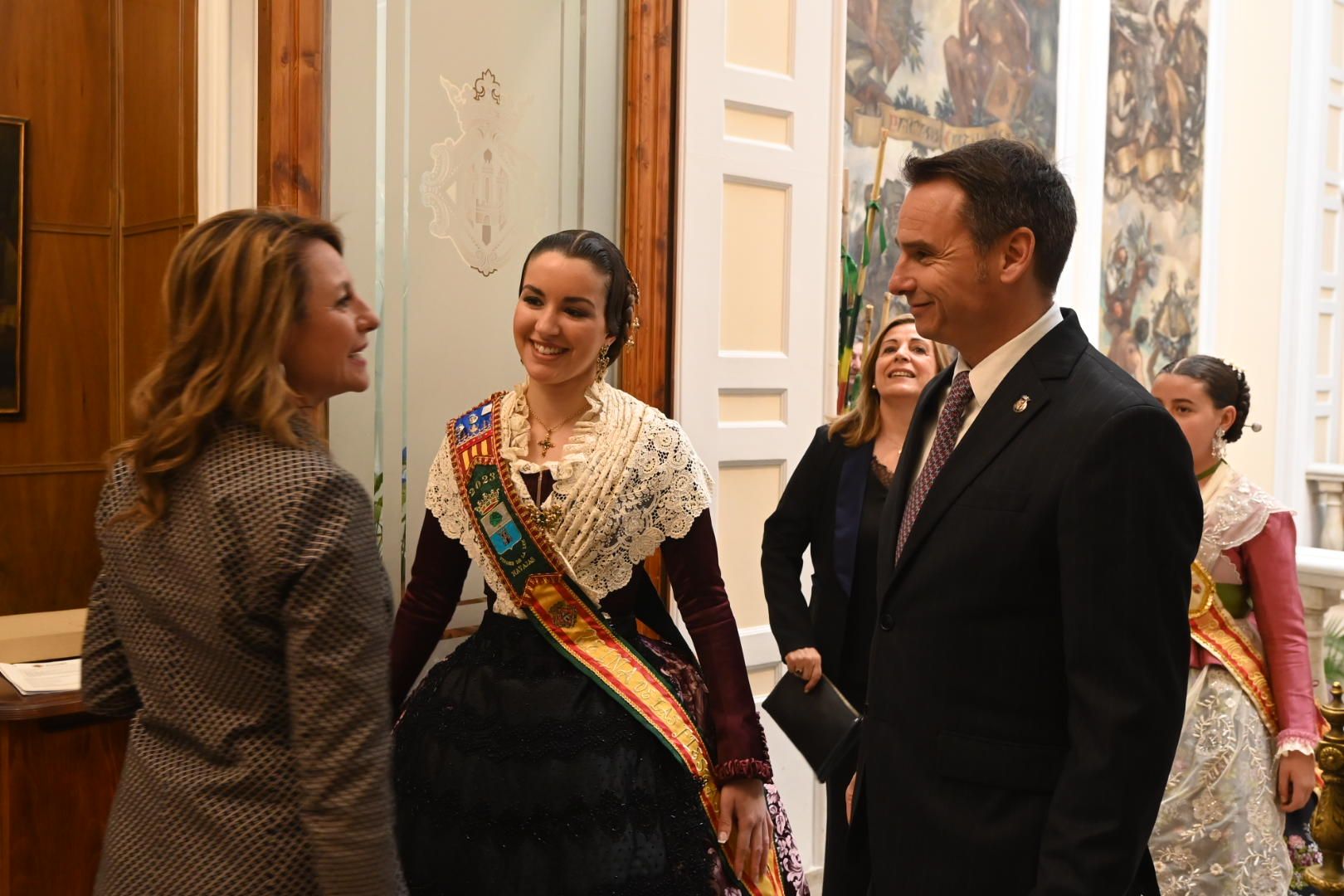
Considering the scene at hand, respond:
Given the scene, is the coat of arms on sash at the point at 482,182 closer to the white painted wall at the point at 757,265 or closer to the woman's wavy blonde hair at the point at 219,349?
the white painted wall at the point at 757,265

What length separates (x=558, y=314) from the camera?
250cm

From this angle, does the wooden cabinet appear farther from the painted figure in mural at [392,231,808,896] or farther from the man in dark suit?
the man in dark suit

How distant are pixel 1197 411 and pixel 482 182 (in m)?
2.06

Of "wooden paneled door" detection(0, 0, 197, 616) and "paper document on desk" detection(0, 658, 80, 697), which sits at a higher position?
"wooden paneled door" detection(0, 0, 197, 616)

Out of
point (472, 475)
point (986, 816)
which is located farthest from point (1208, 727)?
point (472, 475)

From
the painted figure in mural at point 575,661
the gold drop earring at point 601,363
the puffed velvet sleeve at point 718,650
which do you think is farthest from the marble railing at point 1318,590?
the gold drop earring at point 601,363

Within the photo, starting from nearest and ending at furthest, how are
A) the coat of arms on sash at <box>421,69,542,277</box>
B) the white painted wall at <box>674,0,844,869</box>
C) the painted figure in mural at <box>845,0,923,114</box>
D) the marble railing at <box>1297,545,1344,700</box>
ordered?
the coat of arms on sash at <box>421,69,542,277</box> → the white painted wall at <box>674,0,844,869</box> → the marble railing at <box>1297,545,1344,700</box> → the painted figure in mural at <box>845,0,923,114</box>

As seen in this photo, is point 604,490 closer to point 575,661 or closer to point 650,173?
point 575,661

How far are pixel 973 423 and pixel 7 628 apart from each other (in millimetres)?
2959

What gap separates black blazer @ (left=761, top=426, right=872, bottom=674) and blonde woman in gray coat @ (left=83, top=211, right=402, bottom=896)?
1.53 metres

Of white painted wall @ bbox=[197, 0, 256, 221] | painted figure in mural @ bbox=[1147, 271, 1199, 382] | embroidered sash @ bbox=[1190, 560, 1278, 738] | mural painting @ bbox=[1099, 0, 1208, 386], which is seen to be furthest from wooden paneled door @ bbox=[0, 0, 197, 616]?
painted figure in mural @ bbox=[1147, 271, 1199, 382]

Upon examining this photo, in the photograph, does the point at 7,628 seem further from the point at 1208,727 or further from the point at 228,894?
the point at 1208,727

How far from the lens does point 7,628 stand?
3570 mm

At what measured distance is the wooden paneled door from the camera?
12.0 ft
